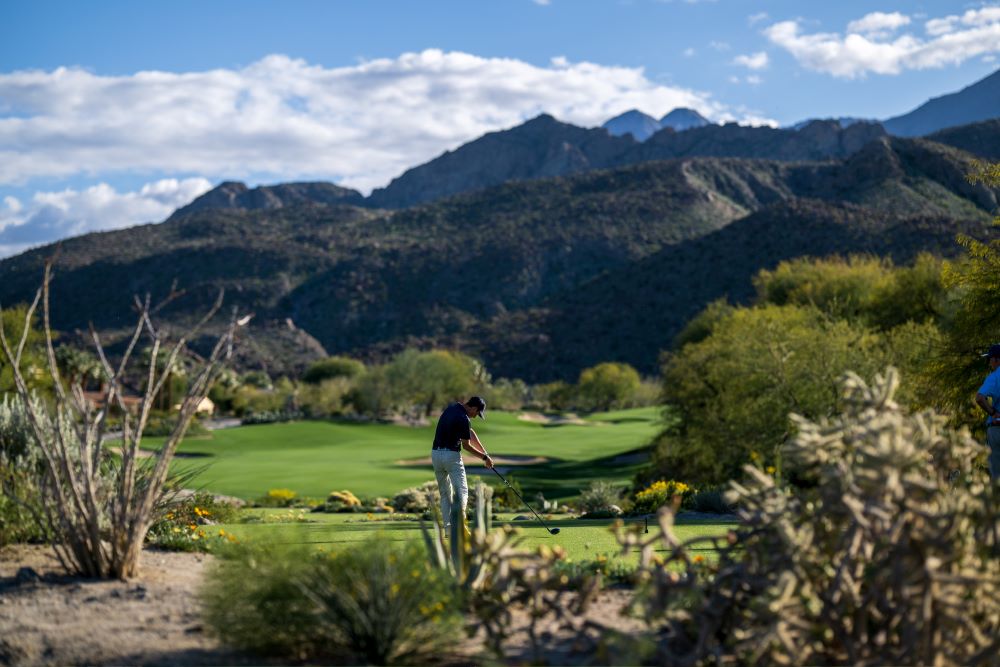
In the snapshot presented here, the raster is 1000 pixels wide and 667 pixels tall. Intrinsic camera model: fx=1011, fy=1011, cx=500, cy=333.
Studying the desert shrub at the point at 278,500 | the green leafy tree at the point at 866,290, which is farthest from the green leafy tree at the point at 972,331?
the green leafy tree at the point at 866,290

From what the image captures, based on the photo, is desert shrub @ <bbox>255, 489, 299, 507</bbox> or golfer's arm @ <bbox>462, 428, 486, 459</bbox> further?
desert shrub @ <bbox>255, 489, 299, 507</bbox>

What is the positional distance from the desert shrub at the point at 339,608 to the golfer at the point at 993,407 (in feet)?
23.0

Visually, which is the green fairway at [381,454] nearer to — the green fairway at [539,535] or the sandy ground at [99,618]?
the green fairway at [539,535]

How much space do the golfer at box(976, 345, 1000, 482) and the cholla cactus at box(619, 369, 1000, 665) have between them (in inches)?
179

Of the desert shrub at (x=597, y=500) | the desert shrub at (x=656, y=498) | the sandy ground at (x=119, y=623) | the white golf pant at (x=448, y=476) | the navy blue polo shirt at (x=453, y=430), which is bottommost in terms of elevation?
the desert shrub at (x=597, y=500)

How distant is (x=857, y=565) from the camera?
6.59m

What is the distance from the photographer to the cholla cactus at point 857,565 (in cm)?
624

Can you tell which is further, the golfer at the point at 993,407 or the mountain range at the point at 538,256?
the mountain range at the point at 538,256

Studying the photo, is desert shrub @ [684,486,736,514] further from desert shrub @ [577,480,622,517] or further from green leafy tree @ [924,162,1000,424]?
green leafy tree @ [924,162,1000,424]

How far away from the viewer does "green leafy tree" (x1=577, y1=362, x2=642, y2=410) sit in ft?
298

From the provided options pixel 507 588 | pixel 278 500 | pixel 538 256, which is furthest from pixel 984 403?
pixel 538 256

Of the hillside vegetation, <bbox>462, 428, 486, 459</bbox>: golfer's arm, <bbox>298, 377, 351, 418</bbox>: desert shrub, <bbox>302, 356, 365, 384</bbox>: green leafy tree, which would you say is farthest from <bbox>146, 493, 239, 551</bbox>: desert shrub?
<bbox>302, 356, 365, 384</bbox>: green leafy tree

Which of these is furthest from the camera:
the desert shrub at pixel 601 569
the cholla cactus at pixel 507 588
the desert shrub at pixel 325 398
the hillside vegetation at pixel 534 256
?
the hillside vegetation at pixel 534 256

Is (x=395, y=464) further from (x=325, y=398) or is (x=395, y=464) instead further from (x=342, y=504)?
(x=325, y=398)
